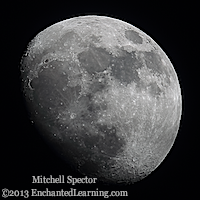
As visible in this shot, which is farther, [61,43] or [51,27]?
[51,27]

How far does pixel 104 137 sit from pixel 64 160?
1.16 ft

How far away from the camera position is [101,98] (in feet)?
6.74

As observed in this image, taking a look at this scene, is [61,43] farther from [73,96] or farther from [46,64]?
[73,96]

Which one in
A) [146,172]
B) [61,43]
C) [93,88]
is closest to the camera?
[93,88]

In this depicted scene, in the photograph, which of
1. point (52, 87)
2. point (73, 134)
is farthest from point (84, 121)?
point (52, 87)

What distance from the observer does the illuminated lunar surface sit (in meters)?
2.07

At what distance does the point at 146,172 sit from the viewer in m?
2.33

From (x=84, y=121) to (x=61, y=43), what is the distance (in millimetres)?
525

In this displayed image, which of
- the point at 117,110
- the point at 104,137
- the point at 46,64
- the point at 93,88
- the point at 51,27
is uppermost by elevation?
the point at 51,27

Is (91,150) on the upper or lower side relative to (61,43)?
lower

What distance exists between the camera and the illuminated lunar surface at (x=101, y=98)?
6.78 ft

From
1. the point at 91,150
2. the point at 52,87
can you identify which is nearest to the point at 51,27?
the point at 52,87

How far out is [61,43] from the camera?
2191mm

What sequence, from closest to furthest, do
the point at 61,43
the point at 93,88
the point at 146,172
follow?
the point at 93,88
the point at 61,43
the point at 146,172
